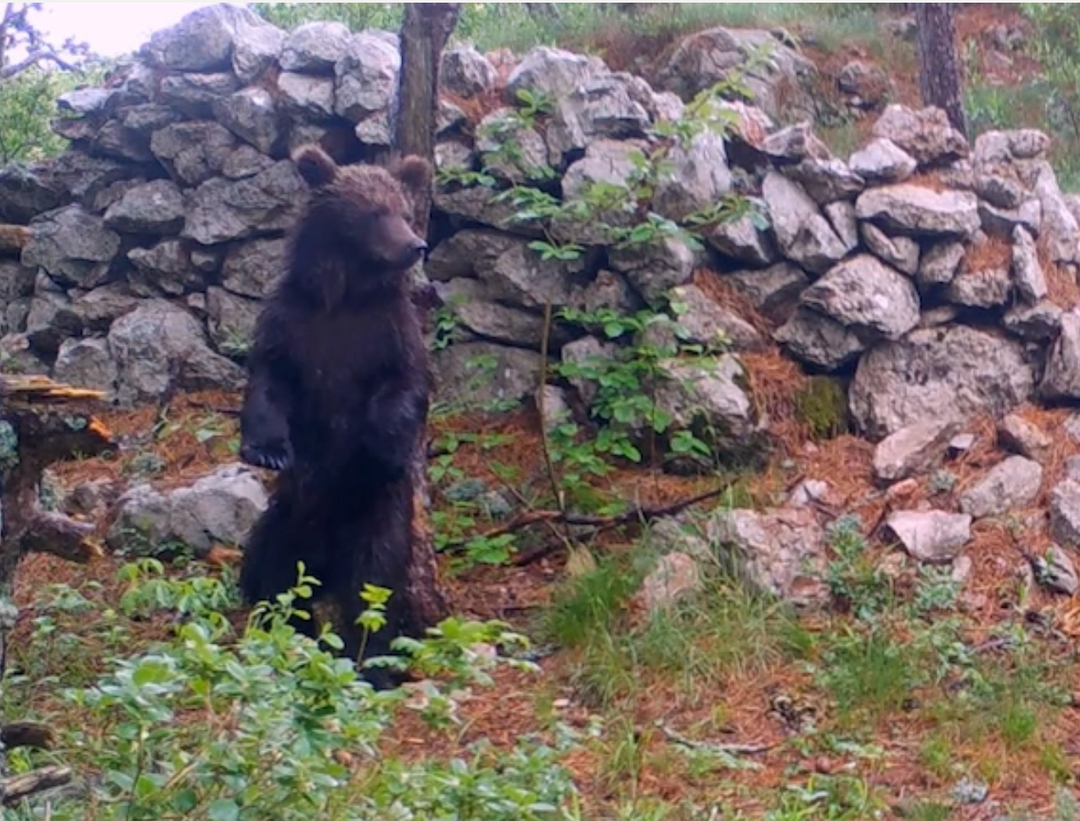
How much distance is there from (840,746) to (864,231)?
3146 mm

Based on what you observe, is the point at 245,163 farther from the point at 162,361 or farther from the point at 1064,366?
the point at 1064,366

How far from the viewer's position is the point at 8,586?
4633mm

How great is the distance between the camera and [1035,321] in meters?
7.32

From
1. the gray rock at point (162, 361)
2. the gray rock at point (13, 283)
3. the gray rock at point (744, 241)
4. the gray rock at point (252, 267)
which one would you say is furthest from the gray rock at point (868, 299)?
the gray rock at point (13, 283)

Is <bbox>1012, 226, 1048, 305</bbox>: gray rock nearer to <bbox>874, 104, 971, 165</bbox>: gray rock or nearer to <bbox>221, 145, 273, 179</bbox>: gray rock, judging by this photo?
<bbox>874, 104, 971, 165</bbox>: gray rock

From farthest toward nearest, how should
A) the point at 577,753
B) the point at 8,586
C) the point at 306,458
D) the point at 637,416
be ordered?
the point at 637,416 → the point at 306,458 → the point at 577,753 → the point at 8,586

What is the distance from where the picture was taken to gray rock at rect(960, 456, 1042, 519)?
6.71 metres

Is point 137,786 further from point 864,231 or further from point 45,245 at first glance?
point 45,245

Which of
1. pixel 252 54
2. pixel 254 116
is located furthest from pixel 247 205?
pixel 252 54

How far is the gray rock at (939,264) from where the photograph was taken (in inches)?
292

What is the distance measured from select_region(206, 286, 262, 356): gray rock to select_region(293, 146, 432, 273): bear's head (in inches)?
94.3

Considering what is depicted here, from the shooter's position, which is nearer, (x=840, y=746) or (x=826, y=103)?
(x=840, y=746)

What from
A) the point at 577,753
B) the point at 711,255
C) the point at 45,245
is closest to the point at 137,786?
the point at 577,753

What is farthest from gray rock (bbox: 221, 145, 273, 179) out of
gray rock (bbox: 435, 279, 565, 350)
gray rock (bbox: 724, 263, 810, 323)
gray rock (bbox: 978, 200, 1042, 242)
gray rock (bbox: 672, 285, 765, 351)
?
gray rock (bbox: 978, 200, 1042, 242)
